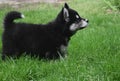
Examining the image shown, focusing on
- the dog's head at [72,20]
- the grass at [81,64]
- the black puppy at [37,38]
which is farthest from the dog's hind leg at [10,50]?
the dog's head at [72,20]

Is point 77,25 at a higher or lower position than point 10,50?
higher

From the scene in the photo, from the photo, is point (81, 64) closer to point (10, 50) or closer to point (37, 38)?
point (37, 38)

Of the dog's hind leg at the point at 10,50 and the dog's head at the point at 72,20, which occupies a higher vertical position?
the dog's head at the point at 72,20

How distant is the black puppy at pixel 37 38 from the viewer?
20.6ft

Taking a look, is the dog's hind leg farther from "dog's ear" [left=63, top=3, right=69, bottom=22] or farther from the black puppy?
"dog's ear" [left=63, top=3, right=69, bottom=22]

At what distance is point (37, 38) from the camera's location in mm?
6277

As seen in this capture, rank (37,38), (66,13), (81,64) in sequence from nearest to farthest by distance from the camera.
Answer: (81,64) < (37,38) < (66,13)

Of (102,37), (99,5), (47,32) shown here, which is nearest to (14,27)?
(47,32)

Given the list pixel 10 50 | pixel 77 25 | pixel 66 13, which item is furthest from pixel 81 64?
pixel 10 50

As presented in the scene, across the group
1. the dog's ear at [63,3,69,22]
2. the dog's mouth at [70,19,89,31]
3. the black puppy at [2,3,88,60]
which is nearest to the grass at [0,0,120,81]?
the black puppy at [2,3,88,60]

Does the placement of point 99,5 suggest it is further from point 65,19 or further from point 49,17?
point 65,19

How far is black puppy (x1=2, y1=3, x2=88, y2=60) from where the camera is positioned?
20.6 ft

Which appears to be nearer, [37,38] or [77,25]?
[37,38]

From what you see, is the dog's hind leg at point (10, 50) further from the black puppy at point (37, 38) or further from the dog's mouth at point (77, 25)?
the dog's mouth at point (77, 25)
